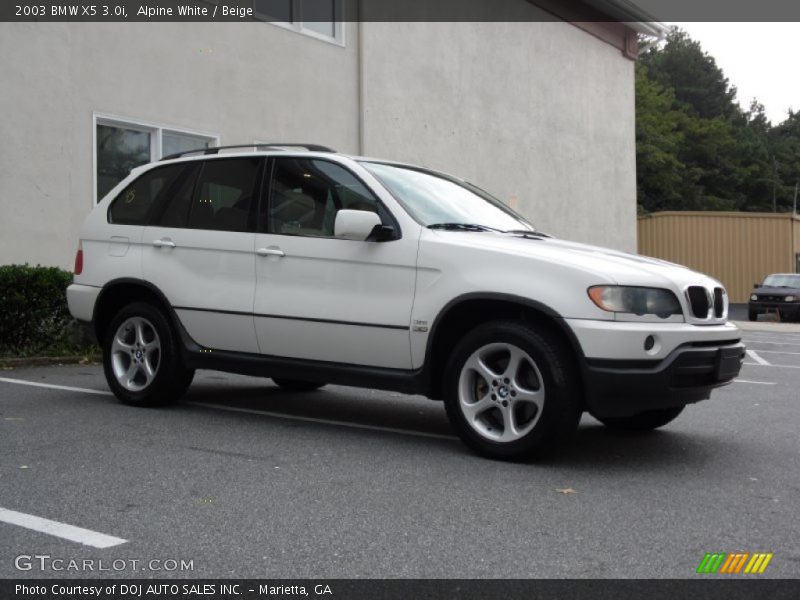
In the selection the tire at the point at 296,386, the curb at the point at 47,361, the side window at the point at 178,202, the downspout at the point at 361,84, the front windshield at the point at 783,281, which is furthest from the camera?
the front windshield at the point at 783,281

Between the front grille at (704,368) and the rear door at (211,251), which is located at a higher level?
the rear door at (211,251)

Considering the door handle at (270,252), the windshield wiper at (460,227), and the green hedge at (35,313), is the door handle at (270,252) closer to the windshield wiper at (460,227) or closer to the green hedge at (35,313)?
the windshield wiper at (460,227)

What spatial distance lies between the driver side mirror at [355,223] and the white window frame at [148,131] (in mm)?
6367

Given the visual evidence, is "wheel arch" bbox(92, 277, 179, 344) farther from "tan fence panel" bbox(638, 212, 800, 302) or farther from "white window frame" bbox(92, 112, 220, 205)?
"tan fence panel" bbox(638, 212, 800, 302)

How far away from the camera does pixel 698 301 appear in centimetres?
562

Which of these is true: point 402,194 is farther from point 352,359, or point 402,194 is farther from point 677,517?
point 677,517

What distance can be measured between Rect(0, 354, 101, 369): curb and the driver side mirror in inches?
207

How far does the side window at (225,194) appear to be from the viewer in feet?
22.5

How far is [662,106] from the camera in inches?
2586

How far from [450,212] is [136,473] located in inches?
105

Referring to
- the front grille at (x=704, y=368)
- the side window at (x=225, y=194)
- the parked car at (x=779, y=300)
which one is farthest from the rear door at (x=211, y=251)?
the parked car at (x=779, y=300)

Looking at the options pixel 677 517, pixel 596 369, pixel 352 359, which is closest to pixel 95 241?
pixel 352 359

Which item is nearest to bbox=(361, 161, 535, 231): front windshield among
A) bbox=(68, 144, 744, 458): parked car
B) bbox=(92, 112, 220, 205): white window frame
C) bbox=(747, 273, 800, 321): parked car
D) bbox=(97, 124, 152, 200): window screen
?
bbox=(68, 144, 744, 458): parked car

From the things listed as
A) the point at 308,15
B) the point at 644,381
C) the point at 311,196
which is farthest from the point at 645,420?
the point at 308,15
